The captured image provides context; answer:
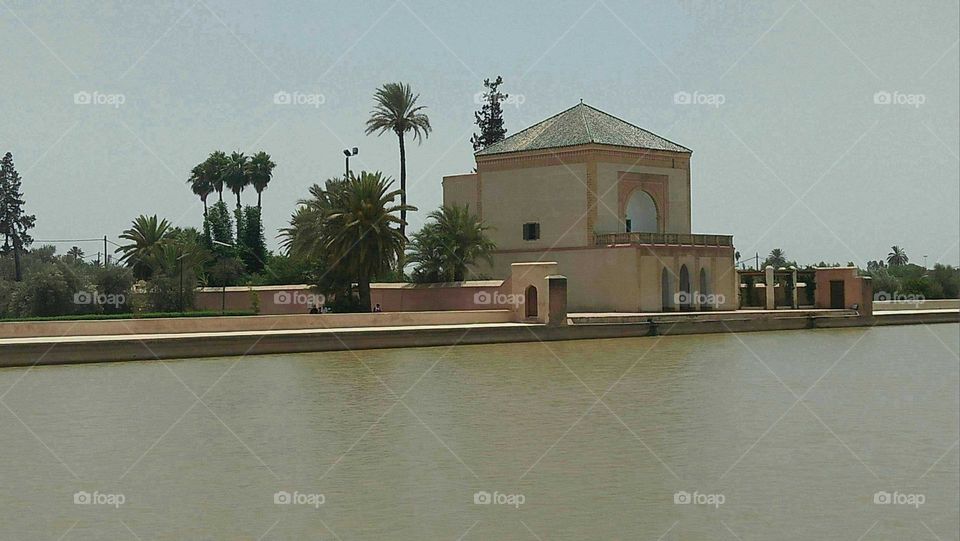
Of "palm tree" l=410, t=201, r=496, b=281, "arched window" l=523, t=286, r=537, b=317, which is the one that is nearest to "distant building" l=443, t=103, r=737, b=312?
"palm tree" l=410, t=201, r=496, b=281

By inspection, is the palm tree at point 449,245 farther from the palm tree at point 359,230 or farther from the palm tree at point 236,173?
the palm tree at point 236,173

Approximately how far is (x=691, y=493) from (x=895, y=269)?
80234 mm

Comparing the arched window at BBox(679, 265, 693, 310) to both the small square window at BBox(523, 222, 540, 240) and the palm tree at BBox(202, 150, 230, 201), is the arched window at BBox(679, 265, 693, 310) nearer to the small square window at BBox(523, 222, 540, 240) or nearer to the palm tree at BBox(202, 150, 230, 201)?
the small square window at BBox(523, 222, 540, 240)

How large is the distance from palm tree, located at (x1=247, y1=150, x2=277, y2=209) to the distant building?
20.9 m

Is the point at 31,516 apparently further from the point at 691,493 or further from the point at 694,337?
the point at 694,337

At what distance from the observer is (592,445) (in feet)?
45.7

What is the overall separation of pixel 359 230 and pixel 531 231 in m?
10.9

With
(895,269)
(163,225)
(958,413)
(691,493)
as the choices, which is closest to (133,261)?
(163,225)

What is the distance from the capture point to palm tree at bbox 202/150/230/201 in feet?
222

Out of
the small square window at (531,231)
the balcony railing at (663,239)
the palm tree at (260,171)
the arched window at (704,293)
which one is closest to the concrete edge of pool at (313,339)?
the arched window at (704,293)

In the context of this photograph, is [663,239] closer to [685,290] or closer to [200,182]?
[685,290]

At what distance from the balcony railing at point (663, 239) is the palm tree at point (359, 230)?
374 inches

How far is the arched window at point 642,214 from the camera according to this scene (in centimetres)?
4756

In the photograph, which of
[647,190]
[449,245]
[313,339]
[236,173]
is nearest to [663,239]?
[647,190]
